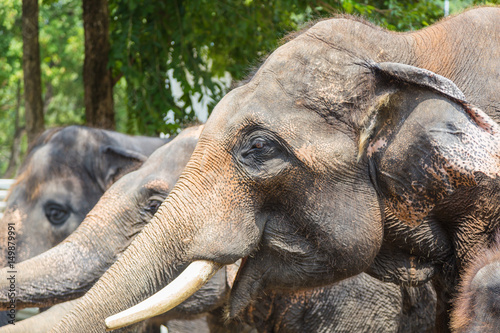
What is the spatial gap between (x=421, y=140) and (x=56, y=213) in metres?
3.14

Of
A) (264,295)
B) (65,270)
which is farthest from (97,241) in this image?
(264,295)

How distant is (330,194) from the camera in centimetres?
236

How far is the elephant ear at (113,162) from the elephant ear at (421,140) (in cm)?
269

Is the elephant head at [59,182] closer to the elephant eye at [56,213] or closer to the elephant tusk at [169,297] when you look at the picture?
the elephant eye at [56,213]

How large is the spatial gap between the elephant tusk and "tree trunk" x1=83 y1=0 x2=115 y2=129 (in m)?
4.91

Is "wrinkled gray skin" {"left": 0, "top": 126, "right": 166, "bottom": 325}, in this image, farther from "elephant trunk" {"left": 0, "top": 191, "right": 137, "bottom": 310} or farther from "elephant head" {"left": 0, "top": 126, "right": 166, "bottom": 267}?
"elephant trunk" {"left": 0, "top": 191, "right": 137, "bottom": 310}

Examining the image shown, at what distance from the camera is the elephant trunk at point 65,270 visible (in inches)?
137

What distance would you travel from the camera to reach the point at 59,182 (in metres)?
4.86

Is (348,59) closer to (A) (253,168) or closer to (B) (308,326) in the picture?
(A) (253,168)

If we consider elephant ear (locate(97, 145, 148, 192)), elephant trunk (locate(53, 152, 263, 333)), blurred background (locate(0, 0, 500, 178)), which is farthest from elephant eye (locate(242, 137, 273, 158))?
blurred background (locate(0, 0, 500, 178))

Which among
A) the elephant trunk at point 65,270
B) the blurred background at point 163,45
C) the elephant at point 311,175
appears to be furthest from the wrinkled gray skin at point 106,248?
the blurred background at point 163,45

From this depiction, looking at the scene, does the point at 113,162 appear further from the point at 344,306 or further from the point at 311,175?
the point at 311,175

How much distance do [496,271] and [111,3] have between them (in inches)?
241

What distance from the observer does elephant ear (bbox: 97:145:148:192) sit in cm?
487
